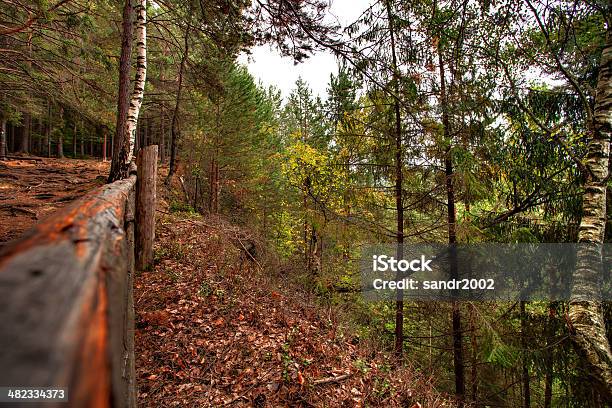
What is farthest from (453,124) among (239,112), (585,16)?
(239,112)

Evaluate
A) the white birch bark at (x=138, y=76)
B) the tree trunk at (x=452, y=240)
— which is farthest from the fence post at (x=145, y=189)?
the tree trunk at (x=452, y=240)

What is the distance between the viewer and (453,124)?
18.9 ft

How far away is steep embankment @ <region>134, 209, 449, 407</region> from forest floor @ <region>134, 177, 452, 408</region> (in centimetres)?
1

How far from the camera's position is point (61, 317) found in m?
0.41

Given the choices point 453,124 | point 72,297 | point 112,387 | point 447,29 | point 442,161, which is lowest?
point 112,387

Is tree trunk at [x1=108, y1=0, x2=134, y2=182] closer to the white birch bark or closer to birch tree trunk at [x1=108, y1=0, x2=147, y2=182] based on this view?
birch tree trunk at [x1=108, y1=0, x2=147, y2=182]

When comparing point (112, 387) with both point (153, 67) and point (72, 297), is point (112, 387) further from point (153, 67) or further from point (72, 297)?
point (153, 67)

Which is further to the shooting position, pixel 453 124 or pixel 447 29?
pixel 453 124

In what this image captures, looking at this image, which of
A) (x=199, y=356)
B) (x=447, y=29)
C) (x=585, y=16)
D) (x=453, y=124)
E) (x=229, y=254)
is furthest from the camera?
(x=229, y=254)

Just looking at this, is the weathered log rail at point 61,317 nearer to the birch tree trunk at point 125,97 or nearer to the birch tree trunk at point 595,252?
the birch tree trunk at point 595,252

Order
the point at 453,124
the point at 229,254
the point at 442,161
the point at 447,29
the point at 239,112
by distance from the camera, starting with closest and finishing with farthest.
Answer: the point at 447,29 → the point at 453,124 → the point at 442,161 → the point at 229,254 → the point at 239,112

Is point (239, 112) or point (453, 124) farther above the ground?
point (239, 112)

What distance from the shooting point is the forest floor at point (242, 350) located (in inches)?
138

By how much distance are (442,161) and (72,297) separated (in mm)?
6791
